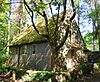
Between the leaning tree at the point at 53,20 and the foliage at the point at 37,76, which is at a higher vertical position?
the leaning tree at the point at 53,20

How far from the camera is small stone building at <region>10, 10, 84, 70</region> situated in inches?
1118

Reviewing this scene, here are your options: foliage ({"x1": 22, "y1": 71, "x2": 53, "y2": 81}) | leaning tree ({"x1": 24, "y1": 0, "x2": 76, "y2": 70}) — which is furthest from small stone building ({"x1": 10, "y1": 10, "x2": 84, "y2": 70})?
foliage ({"x1": 22, "y1": 71, "x2": 53, "y2": 81})

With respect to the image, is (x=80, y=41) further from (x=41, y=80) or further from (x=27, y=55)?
(x=41, y=80)

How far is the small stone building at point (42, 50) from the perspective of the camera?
2841cm

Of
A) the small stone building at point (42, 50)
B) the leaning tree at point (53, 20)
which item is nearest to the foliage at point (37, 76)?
the leaning tree at point (53, 20)

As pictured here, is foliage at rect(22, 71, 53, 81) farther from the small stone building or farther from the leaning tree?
the small stone building

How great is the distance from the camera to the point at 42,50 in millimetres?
29141

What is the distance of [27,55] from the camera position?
32.0 metres

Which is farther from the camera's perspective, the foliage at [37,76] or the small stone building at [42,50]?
the small stone building at [42,50]

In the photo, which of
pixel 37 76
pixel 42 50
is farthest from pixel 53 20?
pixel 37 76

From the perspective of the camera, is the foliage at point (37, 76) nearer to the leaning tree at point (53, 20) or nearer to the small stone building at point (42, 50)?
the leaning tree at point (53, 20)

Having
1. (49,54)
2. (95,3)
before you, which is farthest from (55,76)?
(95,3)

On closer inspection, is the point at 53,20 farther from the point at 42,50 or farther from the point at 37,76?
the point at 37,76

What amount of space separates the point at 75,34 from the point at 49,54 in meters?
5.06
